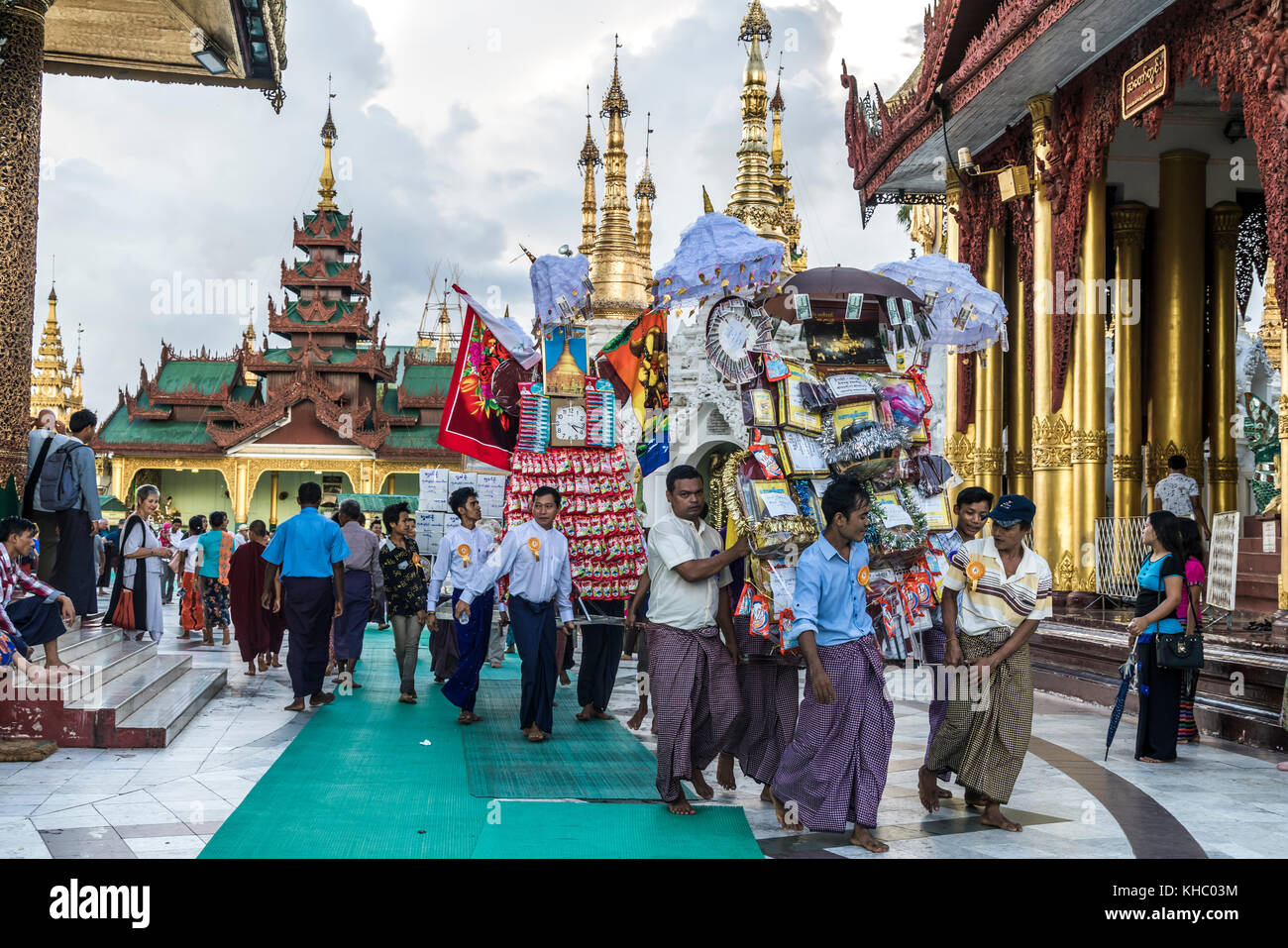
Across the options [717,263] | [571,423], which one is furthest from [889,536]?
[571,423]

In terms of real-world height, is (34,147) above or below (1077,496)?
above

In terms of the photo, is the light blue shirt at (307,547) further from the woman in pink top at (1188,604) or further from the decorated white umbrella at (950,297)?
the woman in pink top at (1188,604)

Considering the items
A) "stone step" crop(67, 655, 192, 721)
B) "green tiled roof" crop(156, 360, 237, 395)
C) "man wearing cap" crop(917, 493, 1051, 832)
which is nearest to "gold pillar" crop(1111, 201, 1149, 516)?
"man wearing cap" crop(917, 493, 1051, 832)

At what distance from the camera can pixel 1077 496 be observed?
38.8 feet

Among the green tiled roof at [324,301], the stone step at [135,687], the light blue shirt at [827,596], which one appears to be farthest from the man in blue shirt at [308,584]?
the green tiled roof at [324,301]

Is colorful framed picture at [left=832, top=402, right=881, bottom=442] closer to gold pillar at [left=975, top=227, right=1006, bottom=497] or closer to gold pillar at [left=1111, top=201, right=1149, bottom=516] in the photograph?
gold pillar at [left=1111, top=201, right=1149, bottom=516]

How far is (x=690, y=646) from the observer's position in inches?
219

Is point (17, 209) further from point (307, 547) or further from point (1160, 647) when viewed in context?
point (1160, 647)

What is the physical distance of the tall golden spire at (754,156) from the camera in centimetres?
1947

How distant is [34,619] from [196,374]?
3373 cm
